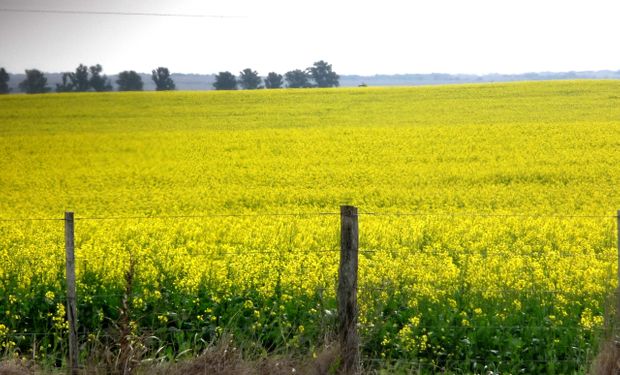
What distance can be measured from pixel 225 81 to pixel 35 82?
15820 mm

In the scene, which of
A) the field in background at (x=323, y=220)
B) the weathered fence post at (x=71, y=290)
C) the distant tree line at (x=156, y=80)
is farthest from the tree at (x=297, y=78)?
the weathered fence post at (x=71, y=290)

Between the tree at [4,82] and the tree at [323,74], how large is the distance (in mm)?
29609

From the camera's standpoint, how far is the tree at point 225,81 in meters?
68.9

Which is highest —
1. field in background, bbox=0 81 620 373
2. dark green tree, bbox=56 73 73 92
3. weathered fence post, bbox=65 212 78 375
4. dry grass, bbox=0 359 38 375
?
dark green tree, bbox=56 73 73 92

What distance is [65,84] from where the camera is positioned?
61.3 meters

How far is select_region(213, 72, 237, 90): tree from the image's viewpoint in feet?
226

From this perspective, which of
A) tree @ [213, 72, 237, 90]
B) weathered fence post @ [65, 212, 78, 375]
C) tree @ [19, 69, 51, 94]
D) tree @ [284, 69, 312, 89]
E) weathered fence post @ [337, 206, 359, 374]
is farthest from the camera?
tree @ [284, 69, 312, 89]

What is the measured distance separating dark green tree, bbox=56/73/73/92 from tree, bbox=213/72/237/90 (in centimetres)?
1259

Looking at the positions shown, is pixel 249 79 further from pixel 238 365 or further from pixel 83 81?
pixel 238 365

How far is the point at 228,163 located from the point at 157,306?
53.2 ft

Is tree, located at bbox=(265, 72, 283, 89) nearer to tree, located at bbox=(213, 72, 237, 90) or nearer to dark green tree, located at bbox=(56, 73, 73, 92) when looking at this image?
tree, located at bbox=(213, 72, 237, 90)

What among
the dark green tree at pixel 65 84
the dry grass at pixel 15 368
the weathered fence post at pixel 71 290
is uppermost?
the dark green tree at pixel 65 84

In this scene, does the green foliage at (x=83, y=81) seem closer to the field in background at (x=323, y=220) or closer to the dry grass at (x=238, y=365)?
the field in background at (x=323, y=220)

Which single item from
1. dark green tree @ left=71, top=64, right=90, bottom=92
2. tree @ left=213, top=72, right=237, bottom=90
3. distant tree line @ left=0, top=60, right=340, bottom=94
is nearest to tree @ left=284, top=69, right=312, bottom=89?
distant tree line @ left=0, top=60, right=340, bottom=94
